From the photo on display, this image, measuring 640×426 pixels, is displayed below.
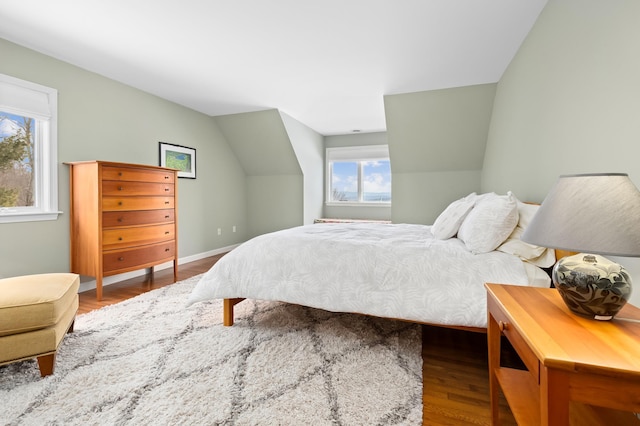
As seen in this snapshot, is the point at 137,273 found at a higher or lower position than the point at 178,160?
lower

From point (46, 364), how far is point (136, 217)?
1.75 metres

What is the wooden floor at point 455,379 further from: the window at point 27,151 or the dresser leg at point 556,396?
the window at point 27,151

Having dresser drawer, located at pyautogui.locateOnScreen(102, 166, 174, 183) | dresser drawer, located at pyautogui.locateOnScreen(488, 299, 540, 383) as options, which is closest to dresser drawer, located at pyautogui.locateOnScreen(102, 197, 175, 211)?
dresser drawer, located at pyautogui.locateOnScreen(102, 166, 174, 183)

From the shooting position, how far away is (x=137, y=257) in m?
3.10

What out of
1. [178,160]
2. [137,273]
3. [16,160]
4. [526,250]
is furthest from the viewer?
[178,160]

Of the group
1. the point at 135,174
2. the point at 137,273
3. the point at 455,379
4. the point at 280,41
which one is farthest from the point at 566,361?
the point at 137,273

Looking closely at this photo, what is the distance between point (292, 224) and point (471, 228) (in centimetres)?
392

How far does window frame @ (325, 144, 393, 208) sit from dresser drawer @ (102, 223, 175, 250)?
3.44 meters

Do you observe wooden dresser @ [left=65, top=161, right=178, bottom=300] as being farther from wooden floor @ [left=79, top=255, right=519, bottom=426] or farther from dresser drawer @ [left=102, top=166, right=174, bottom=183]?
wooden floor @ [left=79, top=255, right=519, bottom=426]

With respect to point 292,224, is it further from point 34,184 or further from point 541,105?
point 541,105

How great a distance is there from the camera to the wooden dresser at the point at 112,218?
9.17ft

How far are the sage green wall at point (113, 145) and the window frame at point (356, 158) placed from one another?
1959mm

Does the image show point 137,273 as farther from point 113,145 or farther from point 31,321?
point 31,321

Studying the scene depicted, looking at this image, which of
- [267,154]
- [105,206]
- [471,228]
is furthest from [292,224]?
[471,228]
